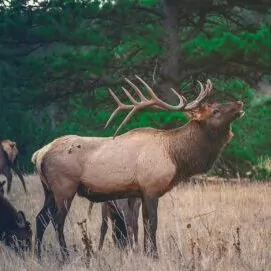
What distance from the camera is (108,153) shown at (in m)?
7.11

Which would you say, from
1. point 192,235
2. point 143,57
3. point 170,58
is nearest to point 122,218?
point 192,235

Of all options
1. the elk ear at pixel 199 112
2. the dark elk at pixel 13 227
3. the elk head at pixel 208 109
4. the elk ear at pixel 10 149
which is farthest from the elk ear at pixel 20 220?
the elk ear at pixel 10 149

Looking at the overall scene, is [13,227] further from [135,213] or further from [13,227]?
[135,213]

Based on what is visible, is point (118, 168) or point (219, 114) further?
point (219, 114)

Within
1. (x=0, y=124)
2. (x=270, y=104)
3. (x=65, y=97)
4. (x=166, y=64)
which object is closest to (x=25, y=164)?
(x=0, y=124)

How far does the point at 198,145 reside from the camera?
24.3ft

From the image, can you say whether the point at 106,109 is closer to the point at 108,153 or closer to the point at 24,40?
the point at 24,40

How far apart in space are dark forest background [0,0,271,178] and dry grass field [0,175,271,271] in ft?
4.88

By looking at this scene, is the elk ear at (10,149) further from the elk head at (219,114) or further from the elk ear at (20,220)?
the elk head at (219,114)

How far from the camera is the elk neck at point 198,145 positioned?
7.34 metres

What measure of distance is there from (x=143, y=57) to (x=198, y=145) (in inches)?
262

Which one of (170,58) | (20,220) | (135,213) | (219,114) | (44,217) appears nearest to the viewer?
Answer: (20,220)

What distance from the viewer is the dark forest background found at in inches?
511

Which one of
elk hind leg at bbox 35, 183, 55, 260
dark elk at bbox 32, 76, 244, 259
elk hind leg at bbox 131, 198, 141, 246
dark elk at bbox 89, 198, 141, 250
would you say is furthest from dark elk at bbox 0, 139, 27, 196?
dark elk at bbox 32, 76, 244, 259
